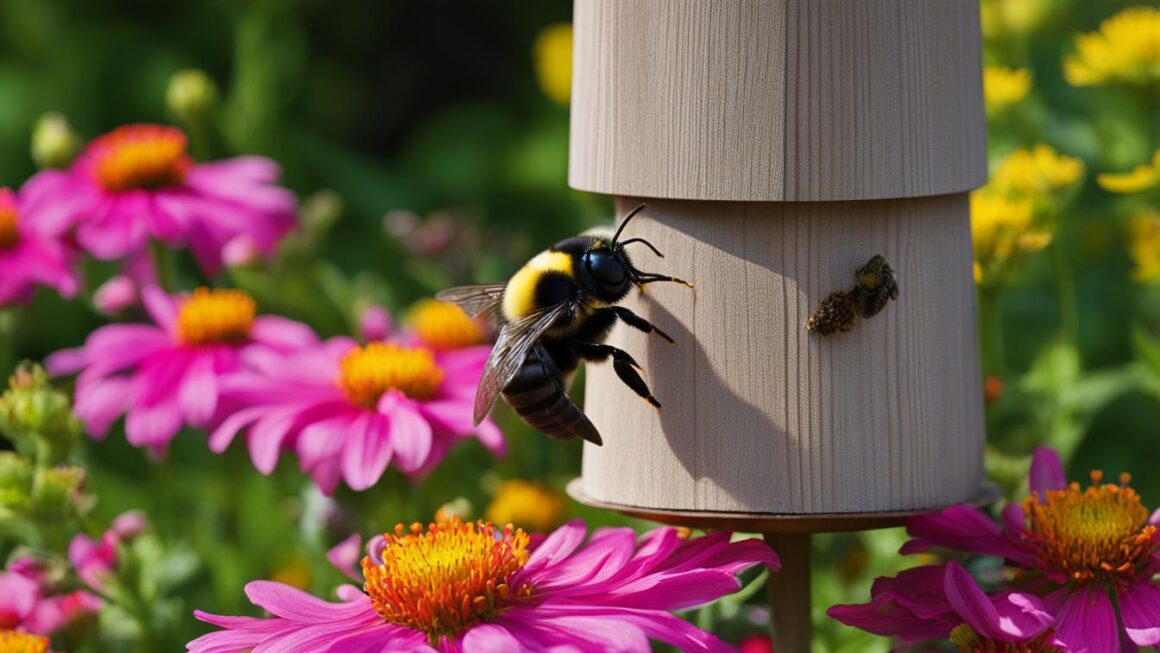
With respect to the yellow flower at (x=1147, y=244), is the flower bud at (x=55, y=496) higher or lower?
lower

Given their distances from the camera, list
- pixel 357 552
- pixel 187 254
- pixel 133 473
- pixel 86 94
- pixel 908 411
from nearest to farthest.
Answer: pixel 908 411 → pixel 357 552 → pixel 133 473 → pixel 187 254 → pixel 86 94

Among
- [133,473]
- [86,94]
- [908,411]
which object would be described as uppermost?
[86,94]

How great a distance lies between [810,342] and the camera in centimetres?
95

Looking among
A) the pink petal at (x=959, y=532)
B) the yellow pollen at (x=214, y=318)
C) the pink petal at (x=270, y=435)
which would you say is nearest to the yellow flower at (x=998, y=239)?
the pink petal at (x=959, y=532)

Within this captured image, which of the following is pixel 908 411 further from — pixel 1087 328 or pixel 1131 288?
pixel 1131 288

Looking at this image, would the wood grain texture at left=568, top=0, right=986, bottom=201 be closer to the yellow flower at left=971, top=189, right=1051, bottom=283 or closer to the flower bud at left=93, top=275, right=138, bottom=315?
the yellow flower at left=971, top=189, right=1051, bottom=283

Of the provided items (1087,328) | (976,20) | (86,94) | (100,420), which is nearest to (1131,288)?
(1087,328)

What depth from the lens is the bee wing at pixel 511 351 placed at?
963mm

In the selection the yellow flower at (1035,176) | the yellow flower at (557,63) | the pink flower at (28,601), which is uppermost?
the yellow flower at (557,63)

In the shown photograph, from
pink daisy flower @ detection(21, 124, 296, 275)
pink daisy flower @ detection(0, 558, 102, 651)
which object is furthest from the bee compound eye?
pink daisy flower @ detection(21, 124, 296, 275)

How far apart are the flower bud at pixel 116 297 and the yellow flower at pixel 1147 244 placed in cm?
90

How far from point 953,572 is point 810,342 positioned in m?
0.16

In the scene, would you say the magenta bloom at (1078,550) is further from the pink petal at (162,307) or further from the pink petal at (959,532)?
the pink petal at (162,307)

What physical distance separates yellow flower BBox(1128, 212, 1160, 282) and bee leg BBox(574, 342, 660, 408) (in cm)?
54
